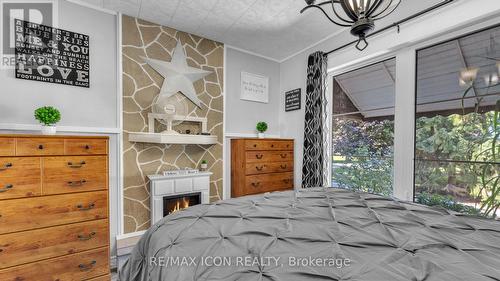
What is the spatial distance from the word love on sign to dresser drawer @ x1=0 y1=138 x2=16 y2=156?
0.78 metres

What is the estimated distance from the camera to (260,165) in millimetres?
2953

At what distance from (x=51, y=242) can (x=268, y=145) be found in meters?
2.32

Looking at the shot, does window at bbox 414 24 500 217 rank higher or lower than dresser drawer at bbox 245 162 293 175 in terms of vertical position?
higher

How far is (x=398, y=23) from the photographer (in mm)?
2064

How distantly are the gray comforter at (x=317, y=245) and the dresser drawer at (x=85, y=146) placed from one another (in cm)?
116

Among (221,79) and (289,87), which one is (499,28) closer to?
(289,87)

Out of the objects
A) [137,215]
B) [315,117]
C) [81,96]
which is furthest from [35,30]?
[315,117]

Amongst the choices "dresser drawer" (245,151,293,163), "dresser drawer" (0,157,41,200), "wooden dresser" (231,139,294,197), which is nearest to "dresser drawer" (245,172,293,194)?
"wooden dresser" (231,139,294,197)

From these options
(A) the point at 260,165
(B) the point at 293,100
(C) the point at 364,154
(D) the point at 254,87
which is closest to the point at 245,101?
(D) the point at 254,87

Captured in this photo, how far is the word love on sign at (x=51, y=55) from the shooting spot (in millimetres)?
1982

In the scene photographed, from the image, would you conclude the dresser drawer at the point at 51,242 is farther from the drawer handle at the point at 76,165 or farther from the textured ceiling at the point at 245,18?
the textured ceiling at the point at 245,18

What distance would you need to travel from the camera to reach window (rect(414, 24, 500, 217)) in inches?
67.6

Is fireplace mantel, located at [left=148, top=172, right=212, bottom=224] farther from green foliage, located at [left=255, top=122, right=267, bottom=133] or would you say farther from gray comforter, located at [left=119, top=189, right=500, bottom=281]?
gray comforter, located at [left=119, top=189, right=500, bottom=281]

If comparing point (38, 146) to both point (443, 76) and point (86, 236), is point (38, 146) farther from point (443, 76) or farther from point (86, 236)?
point (443, 76)
